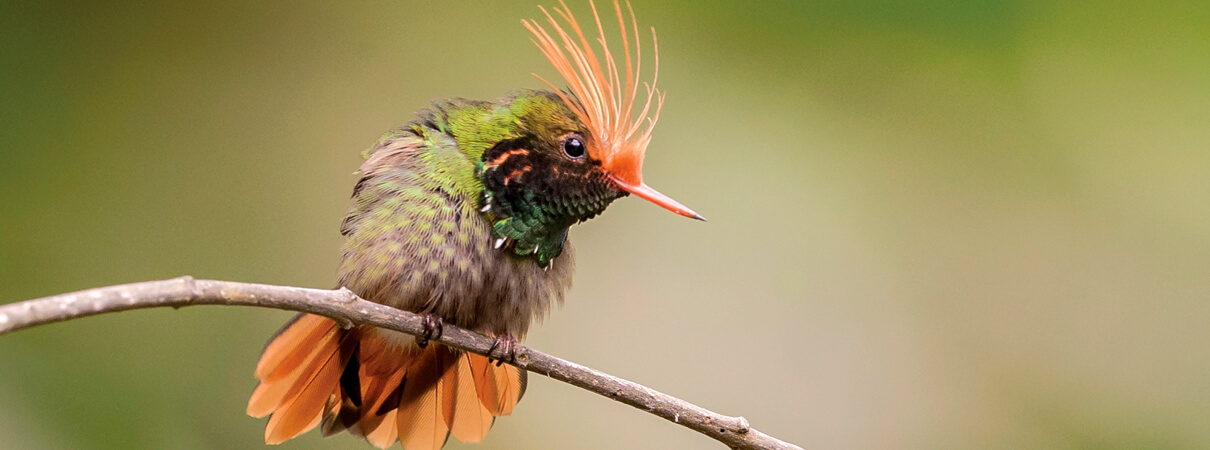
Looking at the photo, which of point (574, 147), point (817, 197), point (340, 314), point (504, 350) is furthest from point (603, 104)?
point (817, 197)

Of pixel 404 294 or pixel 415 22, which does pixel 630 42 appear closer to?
pixel 415 22

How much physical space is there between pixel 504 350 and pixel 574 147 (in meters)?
0.46

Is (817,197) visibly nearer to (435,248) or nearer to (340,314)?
(435,248)

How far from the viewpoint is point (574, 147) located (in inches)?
82.5

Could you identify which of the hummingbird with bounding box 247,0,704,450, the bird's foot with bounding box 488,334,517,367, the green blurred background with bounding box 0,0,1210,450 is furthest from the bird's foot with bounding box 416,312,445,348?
the green blurred background with bounding box 0,0,1210,450

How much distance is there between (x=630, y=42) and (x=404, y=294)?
1323 mm

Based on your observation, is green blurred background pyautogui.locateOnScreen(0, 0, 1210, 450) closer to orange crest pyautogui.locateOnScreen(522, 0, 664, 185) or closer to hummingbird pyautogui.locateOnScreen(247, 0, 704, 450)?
hummingbird pyautogui.locateOnScreen(247, 0, 704, 450)

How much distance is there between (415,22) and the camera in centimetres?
323

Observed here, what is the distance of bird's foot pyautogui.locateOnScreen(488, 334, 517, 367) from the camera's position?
2.00 metres

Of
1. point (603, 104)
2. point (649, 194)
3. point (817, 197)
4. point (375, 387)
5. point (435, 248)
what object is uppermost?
point (817, 197)

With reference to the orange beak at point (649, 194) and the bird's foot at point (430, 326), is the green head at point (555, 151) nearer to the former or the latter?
the orange beak at point (649, 194)

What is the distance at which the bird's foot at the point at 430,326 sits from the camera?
1910 millimetres

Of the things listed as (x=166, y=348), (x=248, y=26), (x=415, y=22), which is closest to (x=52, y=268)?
(x=166, y=348)

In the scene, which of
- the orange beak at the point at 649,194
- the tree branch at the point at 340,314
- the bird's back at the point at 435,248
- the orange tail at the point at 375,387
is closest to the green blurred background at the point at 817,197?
the orange tail at the point at 375,387
